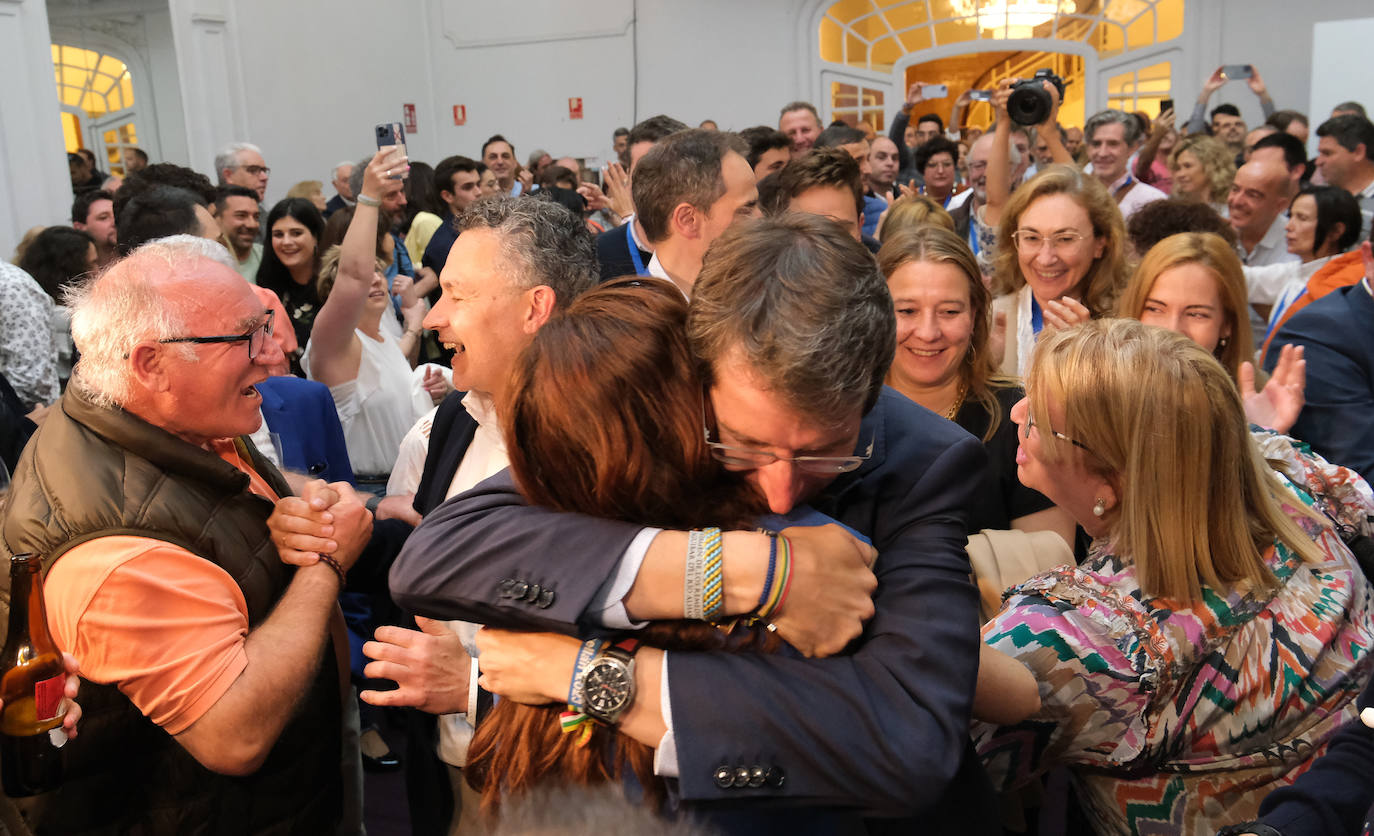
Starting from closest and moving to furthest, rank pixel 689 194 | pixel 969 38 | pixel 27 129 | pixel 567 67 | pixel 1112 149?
1. pixel 689 194
2. pixel 1112 149
3. pixel 27 129
4. pixel 567 67
5. pixel 969 38

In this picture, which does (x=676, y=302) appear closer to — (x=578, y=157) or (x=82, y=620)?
(x=82, y=620)

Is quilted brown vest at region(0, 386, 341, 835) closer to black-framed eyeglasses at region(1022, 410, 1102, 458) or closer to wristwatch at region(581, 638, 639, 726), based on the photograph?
wristwatch at region(581, 638, 639, 726)

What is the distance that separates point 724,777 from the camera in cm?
106

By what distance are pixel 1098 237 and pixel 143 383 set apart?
275 cm

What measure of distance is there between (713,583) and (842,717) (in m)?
0.19

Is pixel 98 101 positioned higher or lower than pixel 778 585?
higher

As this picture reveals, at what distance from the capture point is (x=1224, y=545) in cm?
158

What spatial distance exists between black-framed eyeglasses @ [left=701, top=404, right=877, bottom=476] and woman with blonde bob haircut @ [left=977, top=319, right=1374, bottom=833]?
503mm

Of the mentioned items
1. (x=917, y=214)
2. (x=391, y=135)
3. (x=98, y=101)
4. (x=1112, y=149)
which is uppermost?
(x=98, y=101)

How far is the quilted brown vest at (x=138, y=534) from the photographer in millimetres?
1532

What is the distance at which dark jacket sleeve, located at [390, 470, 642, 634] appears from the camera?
3.61 feet

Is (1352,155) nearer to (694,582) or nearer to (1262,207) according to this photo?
(1262,207)

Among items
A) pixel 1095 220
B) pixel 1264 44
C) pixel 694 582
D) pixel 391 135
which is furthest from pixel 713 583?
pixel 1264 44

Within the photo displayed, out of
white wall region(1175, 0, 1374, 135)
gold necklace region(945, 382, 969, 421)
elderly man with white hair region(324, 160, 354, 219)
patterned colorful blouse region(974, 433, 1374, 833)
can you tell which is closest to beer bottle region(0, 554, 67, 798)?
patterned colorful blouse region(974, 433, 1374, 833)
